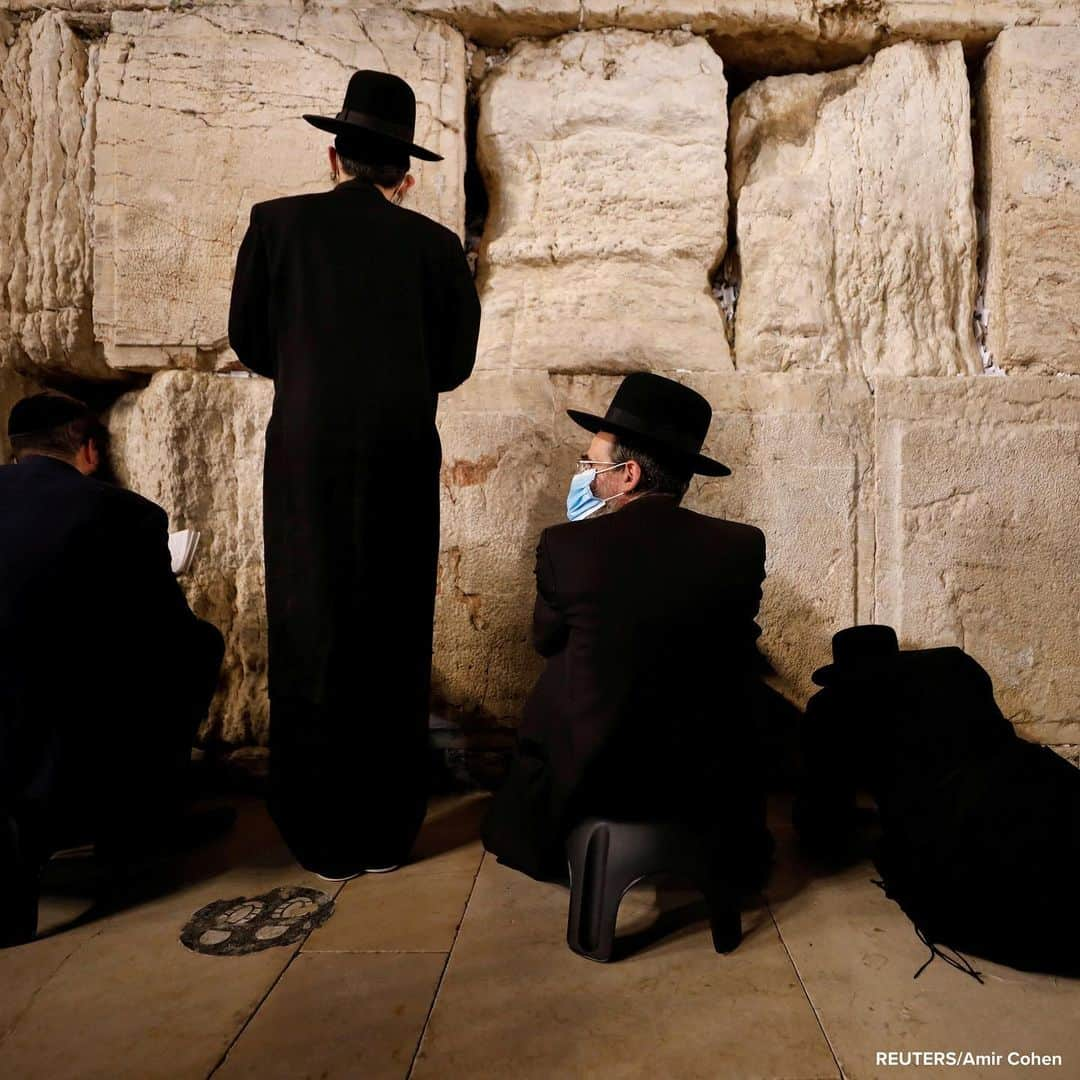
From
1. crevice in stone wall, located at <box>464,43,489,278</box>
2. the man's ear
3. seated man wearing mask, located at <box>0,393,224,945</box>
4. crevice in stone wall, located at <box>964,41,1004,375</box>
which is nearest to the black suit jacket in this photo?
seated man wearing mask, located at <box>0,393,224,945</box>

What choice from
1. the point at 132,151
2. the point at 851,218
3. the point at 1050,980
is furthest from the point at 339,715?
the point at 851,218

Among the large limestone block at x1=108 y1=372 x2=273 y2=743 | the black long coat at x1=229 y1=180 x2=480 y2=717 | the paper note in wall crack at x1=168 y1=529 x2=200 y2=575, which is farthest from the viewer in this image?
the large limestone block at x1=108 y1=372 x2=273 y2=743

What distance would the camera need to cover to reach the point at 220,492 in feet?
9.02

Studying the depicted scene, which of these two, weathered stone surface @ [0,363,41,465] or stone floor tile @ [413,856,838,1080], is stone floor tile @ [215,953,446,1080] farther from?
weathered stone surface @ [0,363,41,465]

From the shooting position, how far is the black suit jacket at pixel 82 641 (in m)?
1.81

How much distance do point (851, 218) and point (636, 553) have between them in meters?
1.88

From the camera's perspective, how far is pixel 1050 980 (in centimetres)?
157

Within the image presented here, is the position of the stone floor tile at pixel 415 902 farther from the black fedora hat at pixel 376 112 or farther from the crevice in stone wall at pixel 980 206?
the crevice in stone wall at pixel 980 206

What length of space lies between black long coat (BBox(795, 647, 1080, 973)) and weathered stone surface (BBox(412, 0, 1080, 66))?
7.77 feet

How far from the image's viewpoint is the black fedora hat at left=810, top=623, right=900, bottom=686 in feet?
6.92

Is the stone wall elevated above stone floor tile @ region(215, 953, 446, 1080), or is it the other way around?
the stone wall

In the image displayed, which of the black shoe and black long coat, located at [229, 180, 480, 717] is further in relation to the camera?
black long coat, located at [229, 180, 480, 717]

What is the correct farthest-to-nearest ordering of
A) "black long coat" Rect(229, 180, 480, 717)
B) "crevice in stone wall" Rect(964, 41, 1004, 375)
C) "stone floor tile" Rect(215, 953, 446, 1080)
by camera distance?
"crevice in stone wall" Rect(964, 41, 1004, 375), "black long coat" Rect(229, 180, 480, 717), "stone floor tile" Rect(215, 953, 446, 1080)

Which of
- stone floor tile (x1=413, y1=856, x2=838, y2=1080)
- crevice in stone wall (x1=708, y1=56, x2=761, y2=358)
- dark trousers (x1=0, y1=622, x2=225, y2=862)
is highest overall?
crevice in stone wall (x1=708, y1=56, x2=761, y2=358)
